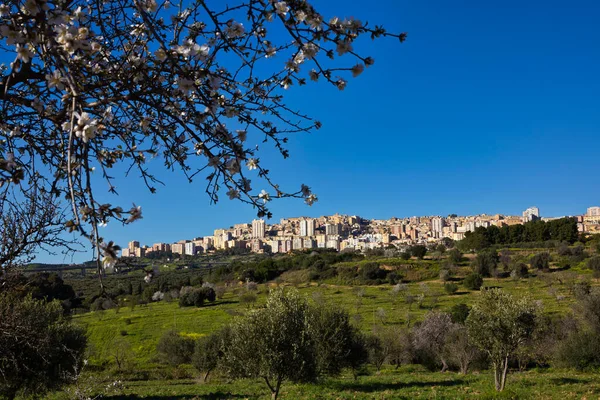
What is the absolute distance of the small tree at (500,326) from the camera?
56.0 feet

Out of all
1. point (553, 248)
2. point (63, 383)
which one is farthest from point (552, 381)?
point (553, 248)

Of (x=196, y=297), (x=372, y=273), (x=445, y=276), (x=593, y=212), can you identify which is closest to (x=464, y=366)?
(x=445, y=276)

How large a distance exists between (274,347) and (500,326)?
883 centimetres

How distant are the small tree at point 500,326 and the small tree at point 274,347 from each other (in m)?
6.86

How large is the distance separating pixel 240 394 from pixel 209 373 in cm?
1229

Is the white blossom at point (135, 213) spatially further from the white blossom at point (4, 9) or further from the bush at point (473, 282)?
the bush at point (473, 282)

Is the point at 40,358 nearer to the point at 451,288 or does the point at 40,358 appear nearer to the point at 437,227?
the point at 451,288

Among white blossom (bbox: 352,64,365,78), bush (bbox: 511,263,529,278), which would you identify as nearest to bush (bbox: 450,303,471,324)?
bush (bbox: 511,263,529,278)

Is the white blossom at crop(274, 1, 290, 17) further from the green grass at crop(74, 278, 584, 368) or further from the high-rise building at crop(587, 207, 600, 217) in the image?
the high-rise building at crop(587, 207, 600, 217)

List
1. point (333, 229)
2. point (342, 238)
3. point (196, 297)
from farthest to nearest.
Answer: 1. point (333, 229)
2. point (342, 238)
3. point (196, 297)

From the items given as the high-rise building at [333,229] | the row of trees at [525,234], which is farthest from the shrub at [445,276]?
the high-rise building at [333,229]

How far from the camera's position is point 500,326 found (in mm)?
17391

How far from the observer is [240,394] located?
1994cm

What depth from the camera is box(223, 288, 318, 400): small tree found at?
16516 mm
